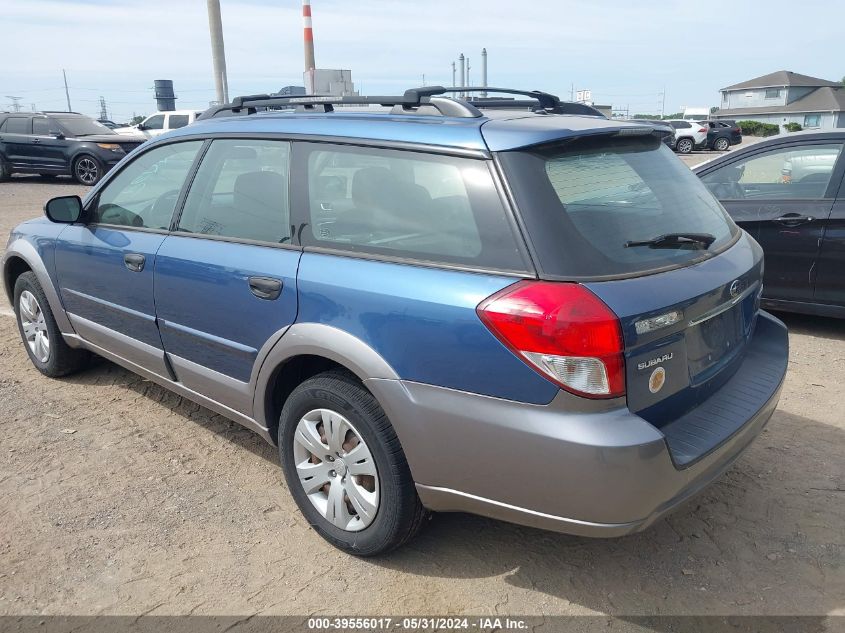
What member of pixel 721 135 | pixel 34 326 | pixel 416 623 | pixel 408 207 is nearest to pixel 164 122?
pixel 34 326

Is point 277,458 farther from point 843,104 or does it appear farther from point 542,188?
point 843,104

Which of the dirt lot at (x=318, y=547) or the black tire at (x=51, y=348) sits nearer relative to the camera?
the dirt lot at (x=318, y=547)

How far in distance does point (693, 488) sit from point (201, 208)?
8.04 ft

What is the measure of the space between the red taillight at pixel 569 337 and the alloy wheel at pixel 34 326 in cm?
358

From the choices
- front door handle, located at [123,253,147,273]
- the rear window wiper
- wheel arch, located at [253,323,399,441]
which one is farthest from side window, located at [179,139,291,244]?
the rear window wiper

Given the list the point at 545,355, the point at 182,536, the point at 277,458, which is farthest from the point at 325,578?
the point at 545,355

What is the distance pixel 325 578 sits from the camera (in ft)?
9.01

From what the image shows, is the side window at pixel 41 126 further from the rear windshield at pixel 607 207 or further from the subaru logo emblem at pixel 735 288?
the subaru logo emblem at pixel 735 288

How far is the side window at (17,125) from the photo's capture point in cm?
1709

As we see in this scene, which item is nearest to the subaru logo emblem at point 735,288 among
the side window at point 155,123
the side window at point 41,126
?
the side window at point 41,126

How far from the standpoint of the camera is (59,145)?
1680 cm

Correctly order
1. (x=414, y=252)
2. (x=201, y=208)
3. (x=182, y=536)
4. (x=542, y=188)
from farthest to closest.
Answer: (x=201, y=208) → (x=182, y=536) → (x=414, y=252) → (x=542, y=188)

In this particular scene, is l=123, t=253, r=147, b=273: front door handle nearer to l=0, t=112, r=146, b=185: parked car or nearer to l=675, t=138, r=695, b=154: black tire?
l=0, t=112, r=146, b=185: parked car

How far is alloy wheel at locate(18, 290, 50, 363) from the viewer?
468cm
